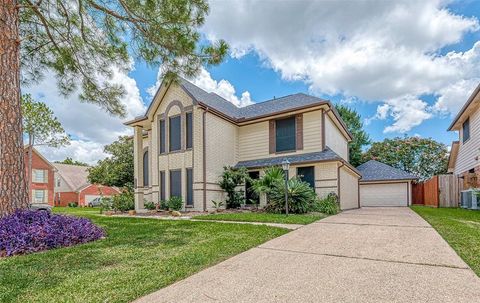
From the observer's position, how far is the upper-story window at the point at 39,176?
31.3 m

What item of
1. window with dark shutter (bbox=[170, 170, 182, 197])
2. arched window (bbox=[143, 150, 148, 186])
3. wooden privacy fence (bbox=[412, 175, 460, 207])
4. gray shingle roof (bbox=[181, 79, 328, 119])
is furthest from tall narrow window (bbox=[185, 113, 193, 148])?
wooden privacy fence (bbox=[412, 175, 460, 207])

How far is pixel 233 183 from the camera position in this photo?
45.0 feet

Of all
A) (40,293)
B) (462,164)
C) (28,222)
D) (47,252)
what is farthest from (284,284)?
(462,164)

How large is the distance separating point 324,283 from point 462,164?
18284mm

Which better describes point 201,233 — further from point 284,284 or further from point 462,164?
point 462,164

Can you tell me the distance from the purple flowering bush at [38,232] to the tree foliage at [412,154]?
3007 cm

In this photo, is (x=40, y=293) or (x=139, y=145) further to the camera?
(x=139, y=145)

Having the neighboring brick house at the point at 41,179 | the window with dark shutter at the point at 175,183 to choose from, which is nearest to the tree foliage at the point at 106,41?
the window with dark shutter at the point at 175,183

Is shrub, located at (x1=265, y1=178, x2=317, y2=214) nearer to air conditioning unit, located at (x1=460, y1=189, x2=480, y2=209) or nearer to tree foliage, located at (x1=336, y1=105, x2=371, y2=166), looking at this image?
air conditioning unit, located at (x1=460, y1=189, x2=480, y2=209)

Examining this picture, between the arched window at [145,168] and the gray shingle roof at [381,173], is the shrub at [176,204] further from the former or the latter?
the gray shingle roof at [381,173]

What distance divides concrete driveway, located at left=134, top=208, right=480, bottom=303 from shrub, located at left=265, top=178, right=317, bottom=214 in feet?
16.9

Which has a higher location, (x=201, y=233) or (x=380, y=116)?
(x=380, y=116)

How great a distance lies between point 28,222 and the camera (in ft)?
18.4

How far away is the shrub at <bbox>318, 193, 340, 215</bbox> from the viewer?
11148mm
